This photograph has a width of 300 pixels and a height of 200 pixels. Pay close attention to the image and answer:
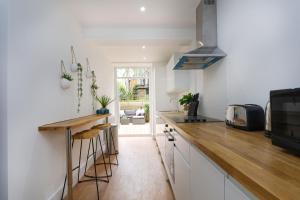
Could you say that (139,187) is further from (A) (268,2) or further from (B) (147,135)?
(B) (147,135)

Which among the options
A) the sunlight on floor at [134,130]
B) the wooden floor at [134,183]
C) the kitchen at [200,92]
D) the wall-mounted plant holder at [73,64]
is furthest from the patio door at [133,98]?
the wall-mounted plant holder at [73,64]

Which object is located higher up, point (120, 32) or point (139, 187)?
point (120, 32)

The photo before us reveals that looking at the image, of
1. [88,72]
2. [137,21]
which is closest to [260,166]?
[137,21]

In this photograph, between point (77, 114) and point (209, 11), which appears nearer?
point (209, 11)

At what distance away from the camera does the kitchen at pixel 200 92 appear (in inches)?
33.2

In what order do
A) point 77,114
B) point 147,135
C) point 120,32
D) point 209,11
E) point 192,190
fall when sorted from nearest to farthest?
1. point 192,190
2. point 209,11
3. point 77,114
4. point 120,32
5. point 147,135

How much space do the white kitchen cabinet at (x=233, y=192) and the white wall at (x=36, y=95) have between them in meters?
1.60

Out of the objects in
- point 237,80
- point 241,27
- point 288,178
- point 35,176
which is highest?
point 241,27

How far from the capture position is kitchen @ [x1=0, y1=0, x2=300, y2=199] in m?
0.84

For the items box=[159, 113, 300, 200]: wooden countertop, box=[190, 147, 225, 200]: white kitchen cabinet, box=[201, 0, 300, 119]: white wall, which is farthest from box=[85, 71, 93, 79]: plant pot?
box=[159, 113, 300, 200]: wooden countertop

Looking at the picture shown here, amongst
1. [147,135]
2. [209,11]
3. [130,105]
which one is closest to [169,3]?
[209,11]

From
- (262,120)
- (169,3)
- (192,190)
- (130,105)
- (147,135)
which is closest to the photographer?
(192,190)

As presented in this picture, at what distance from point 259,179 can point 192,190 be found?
0.85m

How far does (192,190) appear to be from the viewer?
135 centimetres
